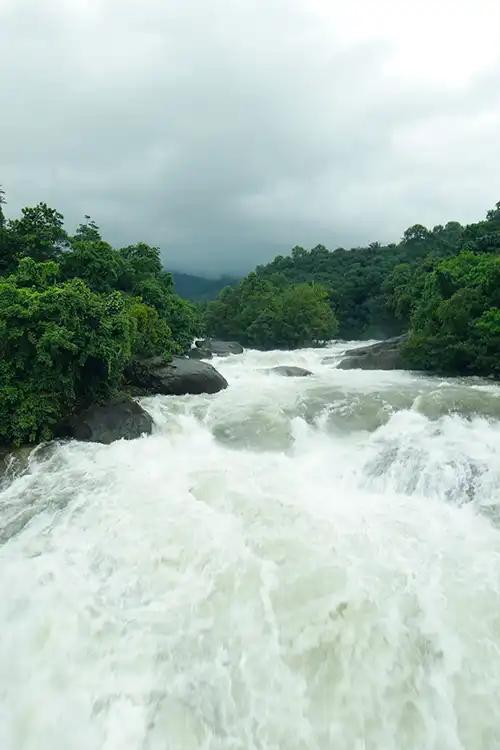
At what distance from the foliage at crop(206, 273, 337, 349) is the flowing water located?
2677 cm

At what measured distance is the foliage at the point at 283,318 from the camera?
1432 inches

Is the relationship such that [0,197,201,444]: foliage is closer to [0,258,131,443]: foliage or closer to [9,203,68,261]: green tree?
[0,258,131,443]: foliage

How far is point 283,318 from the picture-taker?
36.8 meters

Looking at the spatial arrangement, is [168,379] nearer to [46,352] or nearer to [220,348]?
[46,352]

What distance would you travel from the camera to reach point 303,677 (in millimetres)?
4723

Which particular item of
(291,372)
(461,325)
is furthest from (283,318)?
(461,325)

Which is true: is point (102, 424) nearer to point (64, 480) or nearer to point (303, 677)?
point (64, 480)

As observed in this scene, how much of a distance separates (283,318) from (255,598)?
31961 millimetres

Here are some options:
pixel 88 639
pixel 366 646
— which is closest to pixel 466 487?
pixel 366 646

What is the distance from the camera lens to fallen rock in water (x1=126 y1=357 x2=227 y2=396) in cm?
1421

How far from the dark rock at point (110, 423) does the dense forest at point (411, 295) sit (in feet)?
36.8

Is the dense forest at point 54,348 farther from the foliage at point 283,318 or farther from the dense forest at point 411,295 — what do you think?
the foliage at point 283,318

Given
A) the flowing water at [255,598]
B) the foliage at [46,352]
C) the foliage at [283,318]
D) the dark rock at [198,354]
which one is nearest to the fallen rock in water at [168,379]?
the foliage at [46,352]

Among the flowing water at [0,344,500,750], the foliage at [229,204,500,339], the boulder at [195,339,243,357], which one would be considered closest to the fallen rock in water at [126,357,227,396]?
the flowing water at [0,344,500,750]
